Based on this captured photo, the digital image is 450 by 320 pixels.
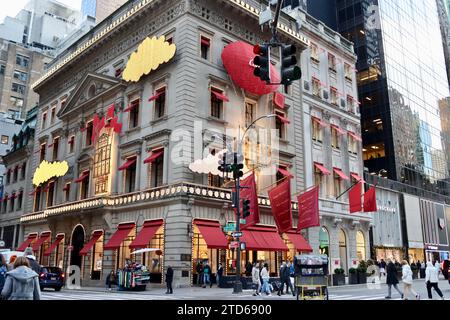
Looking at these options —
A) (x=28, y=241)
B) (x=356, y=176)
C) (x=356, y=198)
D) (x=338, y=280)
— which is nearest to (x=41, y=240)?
(x=28, y=241)

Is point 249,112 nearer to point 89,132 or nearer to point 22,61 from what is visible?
point 89,132

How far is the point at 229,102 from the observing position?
105 ft

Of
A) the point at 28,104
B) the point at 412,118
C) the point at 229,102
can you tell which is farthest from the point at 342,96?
the point at 28,104

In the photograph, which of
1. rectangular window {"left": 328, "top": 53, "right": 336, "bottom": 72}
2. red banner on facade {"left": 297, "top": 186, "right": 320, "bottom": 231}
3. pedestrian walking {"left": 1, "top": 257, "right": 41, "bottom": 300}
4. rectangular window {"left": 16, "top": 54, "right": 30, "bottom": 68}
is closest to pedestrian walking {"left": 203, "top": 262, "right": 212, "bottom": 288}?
red banner on facade {"left": 297, "top": 186, "right": 320, "bottom": 231}

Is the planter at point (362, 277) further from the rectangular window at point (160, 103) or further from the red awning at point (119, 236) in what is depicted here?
the rectangular window at point (160, 103)

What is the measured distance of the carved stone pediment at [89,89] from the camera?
119 ft

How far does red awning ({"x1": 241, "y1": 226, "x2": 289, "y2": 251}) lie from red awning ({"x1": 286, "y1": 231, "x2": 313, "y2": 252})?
1.25m

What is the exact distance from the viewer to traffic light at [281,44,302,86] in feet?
35.3

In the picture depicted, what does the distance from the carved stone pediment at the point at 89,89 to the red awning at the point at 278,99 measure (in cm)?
1226

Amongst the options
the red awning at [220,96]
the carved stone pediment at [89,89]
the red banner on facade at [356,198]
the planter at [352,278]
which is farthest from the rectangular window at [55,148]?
the planter at [352,278]

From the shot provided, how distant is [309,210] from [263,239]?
17.7 ft

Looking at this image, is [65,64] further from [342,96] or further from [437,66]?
[437,66]

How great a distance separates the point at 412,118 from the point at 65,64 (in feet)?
161

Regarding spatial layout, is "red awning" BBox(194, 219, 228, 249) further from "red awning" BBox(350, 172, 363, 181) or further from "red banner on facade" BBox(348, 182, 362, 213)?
"red awning" BBox(350, 172, 363, 181)
